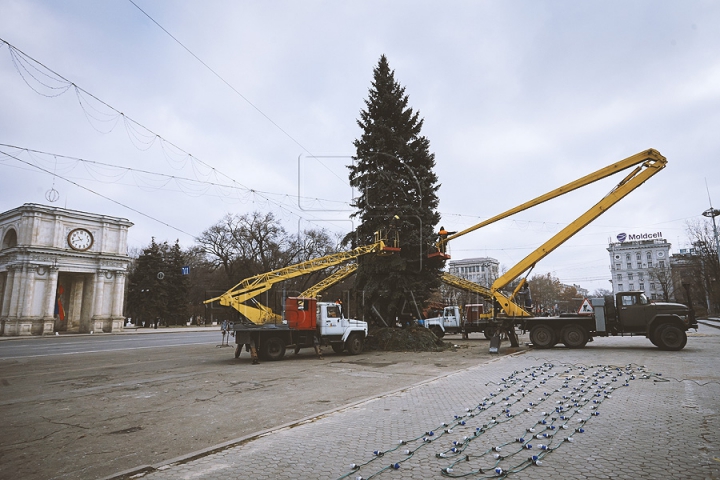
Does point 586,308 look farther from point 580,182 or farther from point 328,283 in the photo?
point 328,283

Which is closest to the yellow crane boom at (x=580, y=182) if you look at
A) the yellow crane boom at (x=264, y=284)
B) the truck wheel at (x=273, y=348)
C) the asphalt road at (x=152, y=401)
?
the yellow crane boom at (x=264, y=284)

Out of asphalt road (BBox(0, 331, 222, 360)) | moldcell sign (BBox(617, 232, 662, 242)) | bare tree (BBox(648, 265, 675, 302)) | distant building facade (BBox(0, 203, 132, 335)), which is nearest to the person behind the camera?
asphalt road (BBox(0, 331, 222, 360))

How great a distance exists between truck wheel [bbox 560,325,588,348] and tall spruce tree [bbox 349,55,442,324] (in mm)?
7082

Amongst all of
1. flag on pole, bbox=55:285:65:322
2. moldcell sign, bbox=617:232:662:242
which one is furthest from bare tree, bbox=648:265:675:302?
flag on pole, bbox=55:285:65:322

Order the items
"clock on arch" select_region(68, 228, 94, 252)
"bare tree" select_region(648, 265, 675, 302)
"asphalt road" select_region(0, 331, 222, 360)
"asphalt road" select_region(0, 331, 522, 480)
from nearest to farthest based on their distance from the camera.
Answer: "asphalt road" select_region(0, 331, 522, 480) → "asphalt road" select_region(0, 331, 222, 360) → "clock on arch" select_region(68, 228, 94, 252) → "bare tree" select_region(648, 265, 675, 302)

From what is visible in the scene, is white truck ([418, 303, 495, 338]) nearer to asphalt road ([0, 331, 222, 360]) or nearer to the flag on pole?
asphalt road ([0, 331, 222, 360])

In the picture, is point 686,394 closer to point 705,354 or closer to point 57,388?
point 705,354

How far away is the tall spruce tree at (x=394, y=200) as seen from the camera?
76.6 feet

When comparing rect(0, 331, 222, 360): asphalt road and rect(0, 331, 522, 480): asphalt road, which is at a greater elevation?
rect(0, 331, 522, 480): asphalt road

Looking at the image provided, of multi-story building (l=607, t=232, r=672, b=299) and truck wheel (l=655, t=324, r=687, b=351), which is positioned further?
multi-story building (l=607, t=232, r=672, b=299)

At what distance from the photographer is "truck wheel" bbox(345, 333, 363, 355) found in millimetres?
20594

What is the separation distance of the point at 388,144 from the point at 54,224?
40407 millimetres

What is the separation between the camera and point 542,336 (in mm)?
21078

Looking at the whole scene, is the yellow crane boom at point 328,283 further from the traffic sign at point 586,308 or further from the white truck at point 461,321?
the traffic sign at point 586,308
